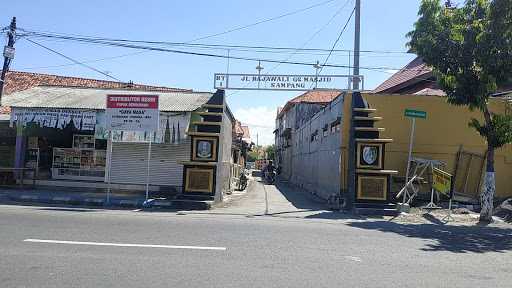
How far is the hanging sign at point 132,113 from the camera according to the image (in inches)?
689

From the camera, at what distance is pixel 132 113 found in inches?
696

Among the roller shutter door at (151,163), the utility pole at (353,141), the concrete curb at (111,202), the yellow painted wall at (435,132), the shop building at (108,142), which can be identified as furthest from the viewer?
the roller shutter door at (151,163)

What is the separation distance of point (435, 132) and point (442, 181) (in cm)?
392

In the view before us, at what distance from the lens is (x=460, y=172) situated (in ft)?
67.3

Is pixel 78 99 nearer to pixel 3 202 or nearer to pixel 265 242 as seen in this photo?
pixel 3 202

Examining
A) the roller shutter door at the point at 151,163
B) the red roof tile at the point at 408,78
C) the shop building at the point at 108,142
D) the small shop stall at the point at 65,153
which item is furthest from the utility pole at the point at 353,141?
the small shop stall at the point at 65,153

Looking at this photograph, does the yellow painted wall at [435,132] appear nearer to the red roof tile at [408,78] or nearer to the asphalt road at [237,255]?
the red roof tile at [408,78]

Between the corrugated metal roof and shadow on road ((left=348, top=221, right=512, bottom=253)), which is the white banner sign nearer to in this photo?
the corrugated metal roof

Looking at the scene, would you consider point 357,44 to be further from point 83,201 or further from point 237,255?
point 237,255

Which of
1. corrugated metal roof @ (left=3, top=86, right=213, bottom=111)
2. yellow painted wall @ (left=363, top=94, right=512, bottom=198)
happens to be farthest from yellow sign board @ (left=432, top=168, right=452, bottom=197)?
corrugated metal roof @ (left=3, top=86, right=213, bottom=111)

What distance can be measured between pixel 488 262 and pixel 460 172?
1262 cm

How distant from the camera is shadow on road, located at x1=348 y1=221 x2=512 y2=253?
398 inches

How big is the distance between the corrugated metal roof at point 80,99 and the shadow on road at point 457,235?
9.34m

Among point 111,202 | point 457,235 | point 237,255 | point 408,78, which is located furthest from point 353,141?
point 408,78
